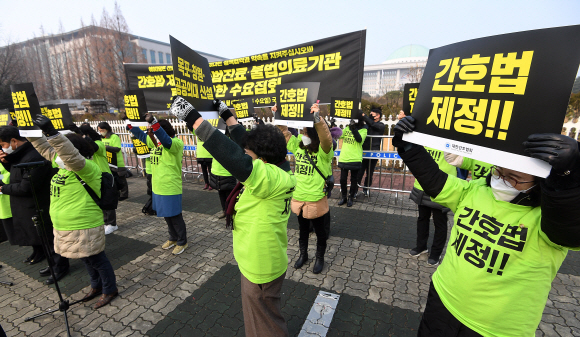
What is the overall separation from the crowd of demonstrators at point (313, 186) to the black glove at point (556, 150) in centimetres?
246

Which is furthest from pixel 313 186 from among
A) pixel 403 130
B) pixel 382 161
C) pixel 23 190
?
pixel 382 161

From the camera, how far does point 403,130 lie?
178 cm

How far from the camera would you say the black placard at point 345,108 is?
18.7 ft

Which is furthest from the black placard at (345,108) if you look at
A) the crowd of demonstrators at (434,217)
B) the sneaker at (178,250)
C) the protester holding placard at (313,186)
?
the sneaker at (178,250)

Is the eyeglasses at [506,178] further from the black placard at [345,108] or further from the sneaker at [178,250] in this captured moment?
the sneaker at [178,250]

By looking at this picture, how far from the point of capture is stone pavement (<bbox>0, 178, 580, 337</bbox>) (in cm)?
295

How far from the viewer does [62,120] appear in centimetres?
479

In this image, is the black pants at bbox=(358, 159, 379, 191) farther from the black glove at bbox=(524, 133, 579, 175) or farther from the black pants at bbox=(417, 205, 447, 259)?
the black glove at bbox=(524, 133, 579, 175)

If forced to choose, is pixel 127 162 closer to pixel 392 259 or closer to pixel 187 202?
pixel 187 202

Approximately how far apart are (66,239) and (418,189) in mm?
4883

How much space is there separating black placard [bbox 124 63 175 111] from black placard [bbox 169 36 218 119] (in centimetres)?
561

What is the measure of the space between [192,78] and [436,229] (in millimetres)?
4005

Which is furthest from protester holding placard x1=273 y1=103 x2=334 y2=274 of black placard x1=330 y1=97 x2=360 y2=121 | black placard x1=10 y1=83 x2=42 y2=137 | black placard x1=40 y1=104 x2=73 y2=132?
black placard x1=40 y1=104 x2=73 y2=132

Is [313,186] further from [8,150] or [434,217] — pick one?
[8,150]
